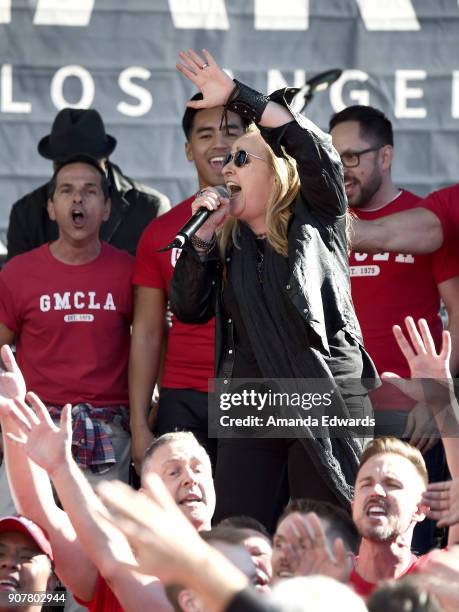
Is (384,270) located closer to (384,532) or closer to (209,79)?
(209,79)

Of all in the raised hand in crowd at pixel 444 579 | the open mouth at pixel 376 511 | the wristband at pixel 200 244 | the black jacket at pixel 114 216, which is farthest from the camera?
the black jacket at pixel 114 216

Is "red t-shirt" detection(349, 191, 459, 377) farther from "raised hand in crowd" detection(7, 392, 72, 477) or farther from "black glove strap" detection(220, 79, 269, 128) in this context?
"raised hand in crowd" detection(7, 392, 72, 477)

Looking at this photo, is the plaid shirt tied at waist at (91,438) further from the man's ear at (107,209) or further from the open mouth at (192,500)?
the open mouth at (192,500)

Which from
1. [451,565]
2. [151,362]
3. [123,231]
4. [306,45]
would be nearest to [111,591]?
[451,565]

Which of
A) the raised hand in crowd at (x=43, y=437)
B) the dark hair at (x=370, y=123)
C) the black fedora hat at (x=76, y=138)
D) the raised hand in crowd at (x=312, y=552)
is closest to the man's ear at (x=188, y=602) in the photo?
the raised hand in crowd at (x=312, y=552)

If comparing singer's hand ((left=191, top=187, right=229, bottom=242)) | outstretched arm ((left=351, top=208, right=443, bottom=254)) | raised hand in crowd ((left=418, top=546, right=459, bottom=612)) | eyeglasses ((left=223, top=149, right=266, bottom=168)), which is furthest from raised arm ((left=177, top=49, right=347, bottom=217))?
raised hand in crowd ((left=418, top=546, right=459, bottom=612))

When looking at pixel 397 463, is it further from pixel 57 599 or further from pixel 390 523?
pixel 57 599

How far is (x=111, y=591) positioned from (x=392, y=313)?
2.04 metres

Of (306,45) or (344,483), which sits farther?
(306,45)

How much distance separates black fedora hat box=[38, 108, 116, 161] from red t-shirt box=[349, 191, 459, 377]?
128 cm

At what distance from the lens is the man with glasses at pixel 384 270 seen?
18.3 feet

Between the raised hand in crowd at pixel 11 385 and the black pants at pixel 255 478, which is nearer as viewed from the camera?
the raised hand in crowd at pixel 11 385

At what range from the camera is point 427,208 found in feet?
18.3

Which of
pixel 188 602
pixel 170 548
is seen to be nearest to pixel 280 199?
pixel 188 602
